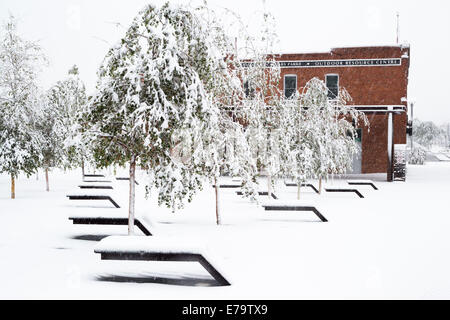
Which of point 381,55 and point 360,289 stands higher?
point 381,55

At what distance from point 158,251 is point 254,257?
2.25m

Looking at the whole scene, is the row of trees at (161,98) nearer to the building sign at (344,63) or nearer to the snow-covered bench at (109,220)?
the snow-covered bench at (109,220)

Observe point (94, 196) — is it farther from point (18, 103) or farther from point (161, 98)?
point (161, 98)

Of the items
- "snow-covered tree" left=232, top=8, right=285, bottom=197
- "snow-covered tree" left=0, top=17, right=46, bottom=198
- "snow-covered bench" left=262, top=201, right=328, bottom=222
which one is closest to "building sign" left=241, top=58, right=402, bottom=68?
"snow-covered tree" left=232, top=8, right=285, bottom=197

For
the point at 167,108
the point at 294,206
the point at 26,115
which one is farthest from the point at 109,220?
the point at 26,115

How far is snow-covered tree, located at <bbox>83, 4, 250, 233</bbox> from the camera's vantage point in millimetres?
7195

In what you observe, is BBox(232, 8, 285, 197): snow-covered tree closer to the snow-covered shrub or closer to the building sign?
the building sign

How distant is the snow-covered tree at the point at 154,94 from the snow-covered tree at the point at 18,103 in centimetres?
972

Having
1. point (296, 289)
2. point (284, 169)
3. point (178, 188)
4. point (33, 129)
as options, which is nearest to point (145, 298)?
point (296, 289)

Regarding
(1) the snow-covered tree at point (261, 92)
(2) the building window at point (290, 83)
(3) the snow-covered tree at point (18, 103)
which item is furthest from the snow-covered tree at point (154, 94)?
(2) the building window at point (290, 83)

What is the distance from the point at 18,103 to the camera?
16.3 meters

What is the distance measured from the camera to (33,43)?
19.7m
